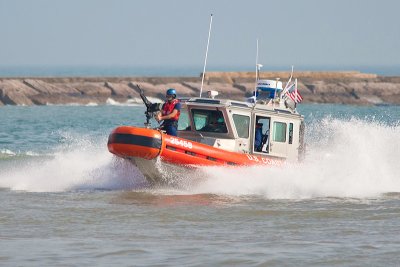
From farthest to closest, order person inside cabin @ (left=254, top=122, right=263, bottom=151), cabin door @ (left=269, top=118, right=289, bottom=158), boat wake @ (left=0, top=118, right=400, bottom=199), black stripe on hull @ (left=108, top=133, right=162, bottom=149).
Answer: cabin door @ (left=269, top=118, right=289, bottom=158) → person inside cabin @ (left=254, top=122, right=263, bottom=151) → boat wake @ (left=0, top=118, right=400, bottom=199) → black stripe on hull @ (left=108, top=133, right=162, bottom=149)

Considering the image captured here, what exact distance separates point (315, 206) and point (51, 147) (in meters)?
13.3

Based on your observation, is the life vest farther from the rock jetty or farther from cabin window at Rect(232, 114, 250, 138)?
the rock jetty

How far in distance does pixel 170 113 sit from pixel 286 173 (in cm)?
231

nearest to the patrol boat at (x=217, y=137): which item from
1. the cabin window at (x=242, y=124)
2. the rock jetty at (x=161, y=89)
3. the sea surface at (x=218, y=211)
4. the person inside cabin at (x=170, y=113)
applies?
the cabin window at (x=242, y=124)

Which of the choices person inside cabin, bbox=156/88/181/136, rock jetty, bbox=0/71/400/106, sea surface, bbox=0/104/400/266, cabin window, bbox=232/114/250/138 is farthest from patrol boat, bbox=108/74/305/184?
rock jetty, bbox=0/71/400/106

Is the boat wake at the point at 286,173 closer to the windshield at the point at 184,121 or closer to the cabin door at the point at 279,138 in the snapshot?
the cabin door at the point at 279,138

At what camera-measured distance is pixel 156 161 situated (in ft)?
54.4

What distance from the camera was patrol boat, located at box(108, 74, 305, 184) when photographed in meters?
16.4

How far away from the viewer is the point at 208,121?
17.5 metres

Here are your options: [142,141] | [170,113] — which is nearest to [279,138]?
[170,113]

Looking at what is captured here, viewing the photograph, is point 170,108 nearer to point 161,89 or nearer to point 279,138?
point 279,138

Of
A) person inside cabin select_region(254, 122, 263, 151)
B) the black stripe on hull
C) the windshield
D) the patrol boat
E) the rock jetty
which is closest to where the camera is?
the black stripe on hull

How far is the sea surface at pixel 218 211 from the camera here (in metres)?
11.6

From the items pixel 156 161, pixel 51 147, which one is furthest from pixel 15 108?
pixel 156 161
